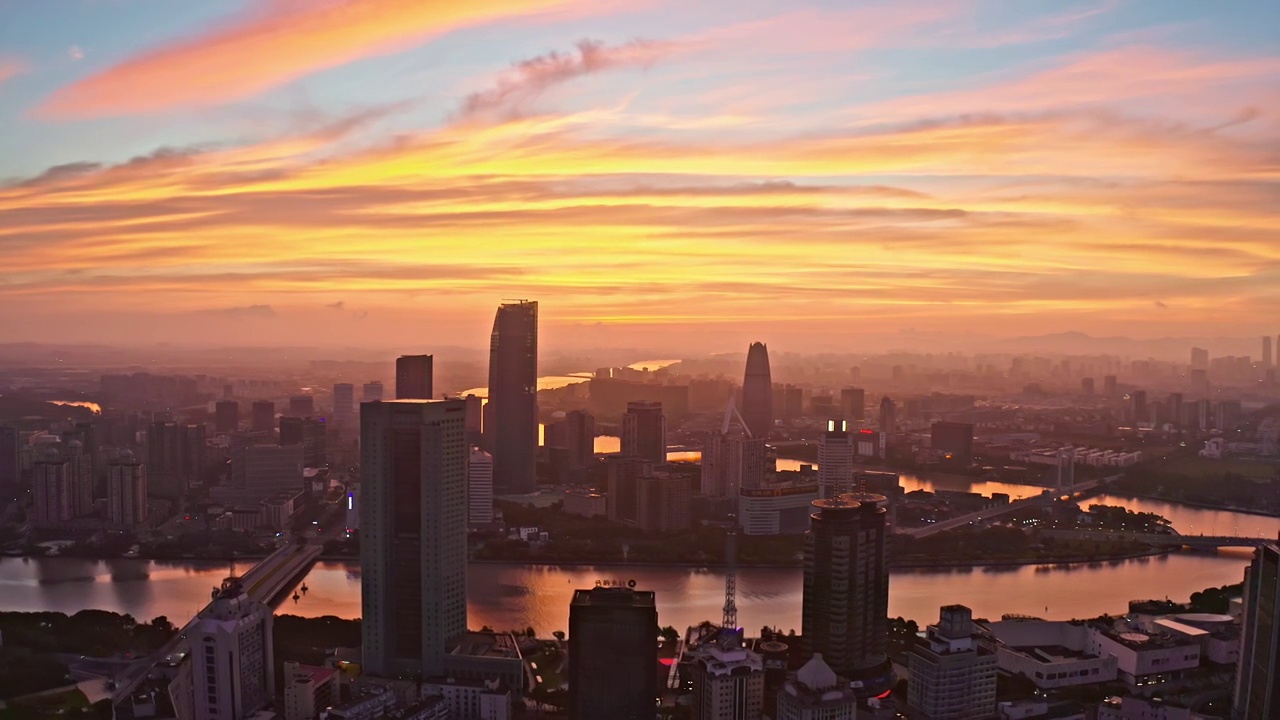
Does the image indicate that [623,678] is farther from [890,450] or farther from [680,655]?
[890,450]

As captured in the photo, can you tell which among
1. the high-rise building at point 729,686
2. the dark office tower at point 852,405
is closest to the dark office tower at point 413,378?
the high-rise building at point 729,686

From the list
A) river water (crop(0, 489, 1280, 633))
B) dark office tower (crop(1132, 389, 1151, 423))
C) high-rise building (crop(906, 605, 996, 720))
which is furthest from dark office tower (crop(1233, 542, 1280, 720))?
dark office tower (crop(1132, 389, 1151, 423))

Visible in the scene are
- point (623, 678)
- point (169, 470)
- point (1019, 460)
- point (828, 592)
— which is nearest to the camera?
point (623, 678)

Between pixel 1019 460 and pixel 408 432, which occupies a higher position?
pixel 408 432

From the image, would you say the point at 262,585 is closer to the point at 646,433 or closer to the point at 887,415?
the point at 646,433

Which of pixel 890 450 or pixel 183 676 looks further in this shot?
pixel 890 450

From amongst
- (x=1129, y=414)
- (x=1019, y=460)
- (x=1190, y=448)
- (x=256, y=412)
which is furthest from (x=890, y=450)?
(x=256, y=412)

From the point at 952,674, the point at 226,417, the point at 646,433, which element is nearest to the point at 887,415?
the point at 646,433
